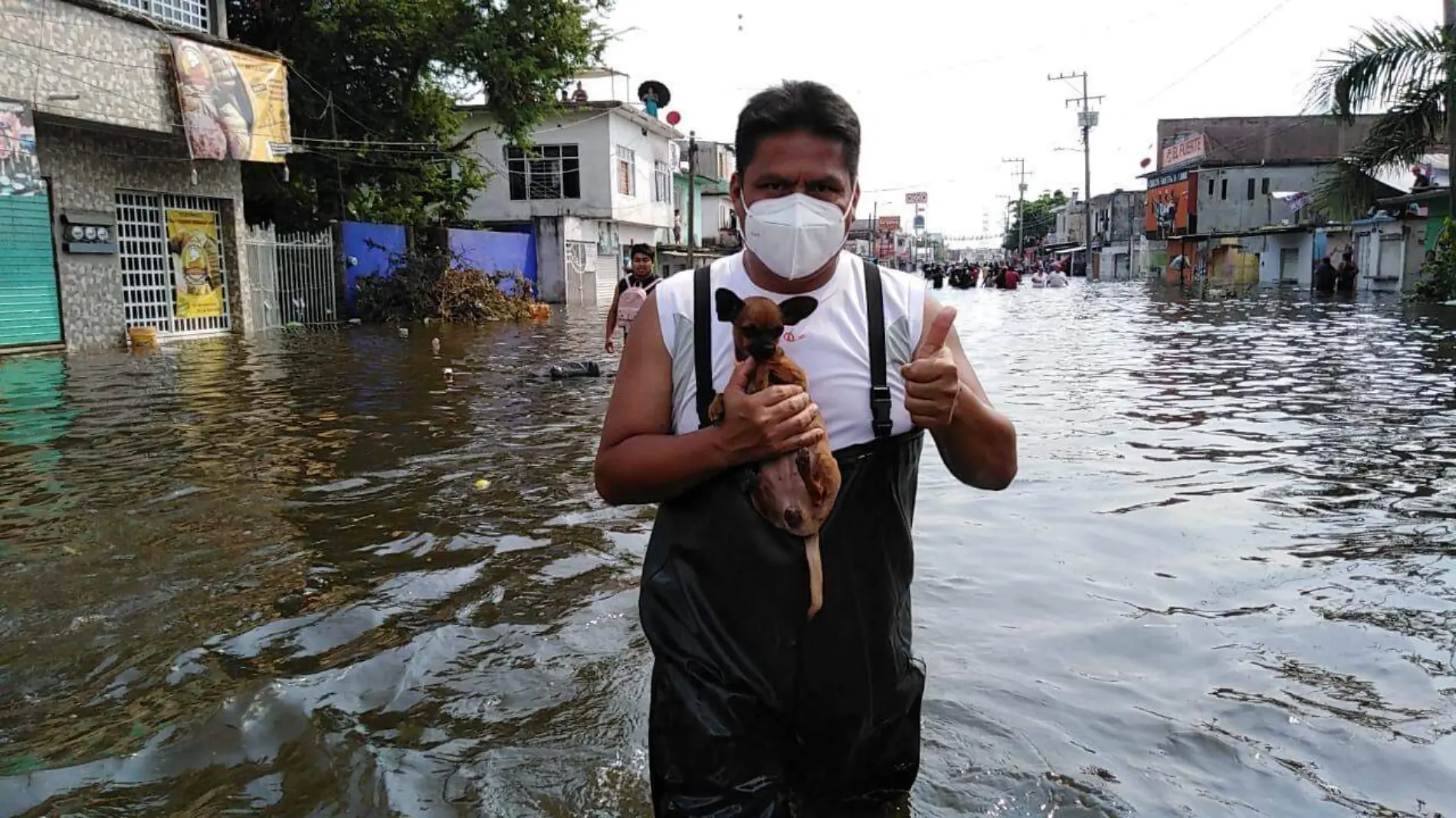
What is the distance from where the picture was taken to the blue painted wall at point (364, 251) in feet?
78.8

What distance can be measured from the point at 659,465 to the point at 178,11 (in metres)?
19.4

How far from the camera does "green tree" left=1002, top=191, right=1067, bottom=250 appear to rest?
10412cm

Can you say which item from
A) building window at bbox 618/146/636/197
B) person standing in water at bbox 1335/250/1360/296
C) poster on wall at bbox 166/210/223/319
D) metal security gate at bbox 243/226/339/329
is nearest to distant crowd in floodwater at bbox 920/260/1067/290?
person standing in water at bbox 1335/250/1360/296

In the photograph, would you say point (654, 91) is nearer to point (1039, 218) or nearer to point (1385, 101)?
point (1385, 101)

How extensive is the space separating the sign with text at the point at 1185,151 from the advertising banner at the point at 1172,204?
2.57 feet

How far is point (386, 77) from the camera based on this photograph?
23406mm

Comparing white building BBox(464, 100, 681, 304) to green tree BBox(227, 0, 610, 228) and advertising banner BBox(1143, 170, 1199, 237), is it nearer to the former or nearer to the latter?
green tree BBox(227, 0, 610, 228)

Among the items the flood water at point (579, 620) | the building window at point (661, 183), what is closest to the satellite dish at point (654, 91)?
the building window at point (661, 183)

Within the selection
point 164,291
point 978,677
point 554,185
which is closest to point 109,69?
point 164,291

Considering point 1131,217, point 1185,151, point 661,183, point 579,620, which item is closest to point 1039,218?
point 1131,217

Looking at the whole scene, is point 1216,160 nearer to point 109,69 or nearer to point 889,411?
point 109,69

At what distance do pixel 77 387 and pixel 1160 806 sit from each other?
12.2 m

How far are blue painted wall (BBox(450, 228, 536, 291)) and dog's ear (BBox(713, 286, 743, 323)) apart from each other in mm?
26704

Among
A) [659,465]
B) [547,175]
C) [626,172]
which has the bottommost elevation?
[659,465]
